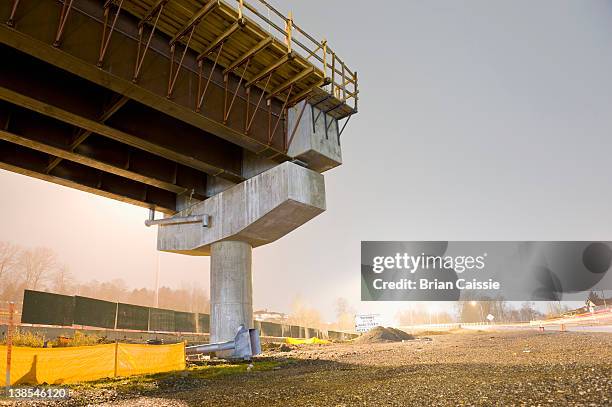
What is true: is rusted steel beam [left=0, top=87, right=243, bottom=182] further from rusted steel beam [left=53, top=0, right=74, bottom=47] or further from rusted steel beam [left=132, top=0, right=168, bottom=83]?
rusted steel beam [left=132, top=0, right=168, bottom=83]

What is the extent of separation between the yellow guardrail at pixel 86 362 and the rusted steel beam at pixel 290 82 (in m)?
9.43

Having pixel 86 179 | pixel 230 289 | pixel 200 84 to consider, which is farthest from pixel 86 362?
pixel 200 84

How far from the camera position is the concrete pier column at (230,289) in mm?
17422

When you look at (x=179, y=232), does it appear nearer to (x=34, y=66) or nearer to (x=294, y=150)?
(x=294, y=150)

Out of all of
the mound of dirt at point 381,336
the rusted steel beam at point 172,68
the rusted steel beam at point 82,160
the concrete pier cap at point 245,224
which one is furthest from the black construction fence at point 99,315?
the rusted steel beam at point 172,68

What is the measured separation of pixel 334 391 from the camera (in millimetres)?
9062

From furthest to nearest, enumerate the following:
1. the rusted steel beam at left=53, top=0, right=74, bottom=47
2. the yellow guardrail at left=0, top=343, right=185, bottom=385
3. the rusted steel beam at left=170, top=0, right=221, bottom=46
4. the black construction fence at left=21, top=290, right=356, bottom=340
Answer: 1. the black construction fence at left=21, top=290, right=356, bottom=340
2. the rusted steel beam at left=170, top=0, right=221, bottom=46
3. the rusted steel beam at left=53, top=0, right=74, bottom=47
4. the yellow guardrail at left=0, top=343, right=185, bottom=385

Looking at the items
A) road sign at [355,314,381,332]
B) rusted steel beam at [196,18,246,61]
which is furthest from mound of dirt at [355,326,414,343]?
rusted steel beam at [196,18,246,61]

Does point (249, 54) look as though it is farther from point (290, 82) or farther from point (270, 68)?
point (290, 82)

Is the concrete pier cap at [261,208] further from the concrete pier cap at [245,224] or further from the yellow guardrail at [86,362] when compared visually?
the yellow guardrail at [86,362]

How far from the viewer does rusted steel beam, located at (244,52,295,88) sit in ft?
48.2

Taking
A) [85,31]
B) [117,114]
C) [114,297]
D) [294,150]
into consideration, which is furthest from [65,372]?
[114,297]

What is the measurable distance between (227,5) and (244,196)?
7.34m

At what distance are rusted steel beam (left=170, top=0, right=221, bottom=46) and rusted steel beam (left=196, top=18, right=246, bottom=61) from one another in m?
0.80
